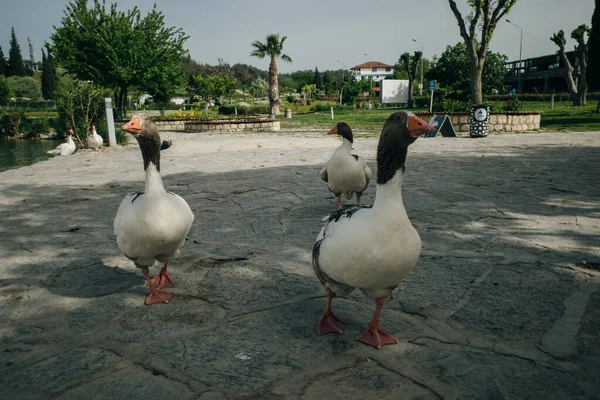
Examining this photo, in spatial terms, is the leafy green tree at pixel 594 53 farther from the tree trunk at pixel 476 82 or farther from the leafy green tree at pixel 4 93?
the leafy green tree at pixel 4 93

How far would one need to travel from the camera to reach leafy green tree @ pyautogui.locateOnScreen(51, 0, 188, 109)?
28.3 metres

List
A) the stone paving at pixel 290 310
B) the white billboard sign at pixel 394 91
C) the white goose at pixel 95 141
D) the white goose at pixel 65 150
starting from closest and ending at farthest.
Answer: the stone paving at pixel 290 310 → the white goose at pixel 65 150 → the white goose at pixel 95 141 → the white billboard sign at pixel 394 91

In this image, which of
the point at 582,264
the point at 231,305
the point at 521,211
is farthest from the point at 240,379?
the point at 521,211

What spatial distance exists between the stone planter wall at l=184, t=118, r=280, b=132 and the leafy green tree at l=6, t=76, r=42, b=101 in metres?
74.9

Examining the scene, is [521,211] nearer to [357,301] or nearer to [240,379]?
[357,301]

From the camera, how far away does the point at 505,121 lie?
1812cm

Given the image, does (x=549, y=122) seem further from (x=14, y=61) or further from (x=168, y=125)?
(x=14, y=61)

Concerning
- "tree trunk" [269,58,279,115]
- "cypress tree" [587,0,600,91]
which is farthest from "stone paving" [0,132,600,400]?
"tree trunk" [269,58,279,115]

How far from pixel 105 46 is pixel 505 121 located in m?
26.0

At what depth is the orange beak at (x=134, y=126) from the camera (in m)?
2.95

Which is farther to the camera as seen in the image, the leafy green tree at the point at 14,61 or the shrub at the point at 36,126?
the leafy green tree at the point at 14,61

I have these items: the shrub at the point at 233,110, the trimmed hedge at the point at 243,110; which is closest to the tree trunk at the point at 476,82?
the trimmed hedge at the point at 243,110

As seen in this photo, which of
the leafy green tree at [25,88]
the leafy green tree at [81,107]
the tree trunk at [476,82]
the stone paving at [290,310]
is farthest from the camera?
the leafy green tree at [25,88]

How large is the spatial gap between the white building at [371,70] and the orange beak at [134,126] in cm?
16338
